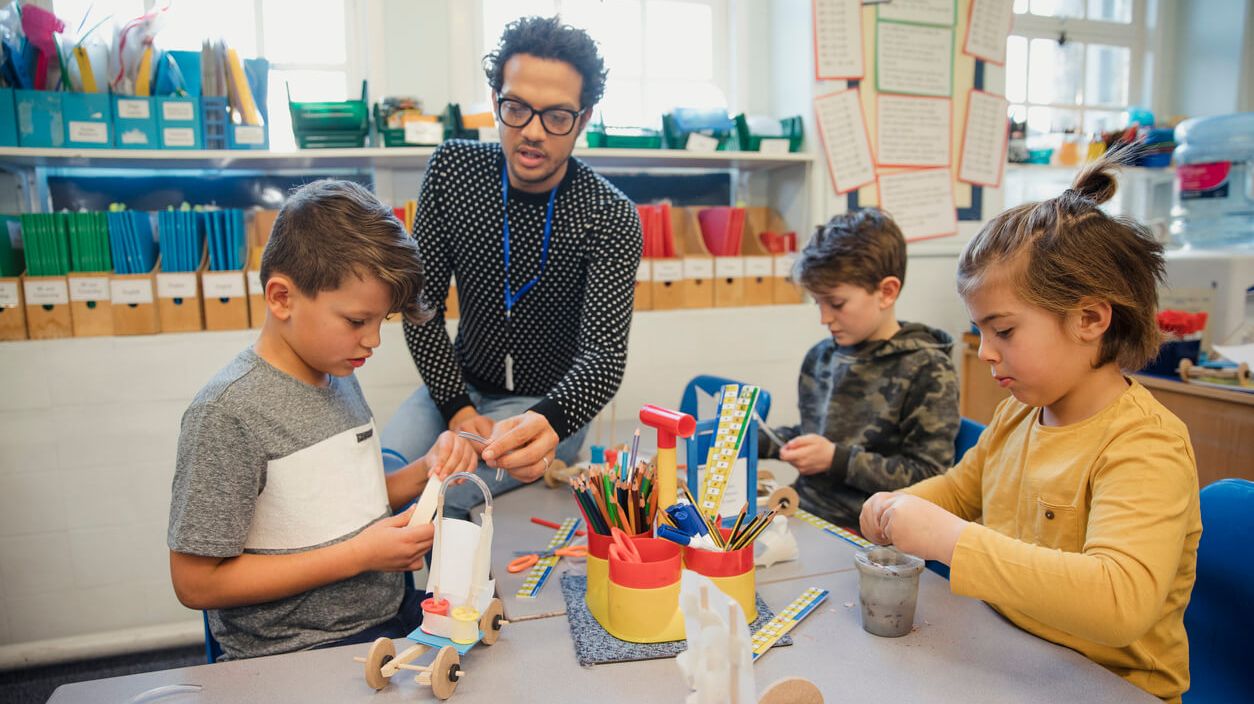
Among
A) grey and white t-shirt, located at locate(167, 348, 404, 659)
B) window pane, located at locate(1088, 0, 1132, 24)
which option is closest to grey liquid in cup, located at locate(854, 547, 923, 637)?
grey and white t-shirt, located at locate(167, 348, 404, 659)

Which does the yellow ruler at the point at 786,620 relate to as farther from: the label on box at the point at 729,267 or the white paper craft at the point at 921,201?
the white paper craft at the point at 921,201

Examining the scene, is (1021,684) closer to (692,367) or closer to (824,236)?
(824,236)

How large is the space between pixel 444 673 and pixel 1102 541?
2.38 ft

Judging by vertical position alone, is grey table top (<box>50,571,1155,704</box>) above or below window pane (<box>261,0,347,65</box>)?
below

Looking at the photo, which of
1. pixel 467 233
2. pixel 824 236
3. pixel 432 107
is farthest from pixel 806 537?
pixel 432 107

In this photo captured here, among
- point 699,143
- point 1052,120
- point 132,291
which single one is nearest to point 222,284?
point 132,291

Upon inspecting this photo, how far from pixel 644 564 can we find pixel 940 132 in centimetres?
269

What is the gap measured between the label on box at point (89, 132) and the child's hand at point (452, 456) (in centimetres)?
171

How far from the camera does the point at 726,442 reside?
107 cm

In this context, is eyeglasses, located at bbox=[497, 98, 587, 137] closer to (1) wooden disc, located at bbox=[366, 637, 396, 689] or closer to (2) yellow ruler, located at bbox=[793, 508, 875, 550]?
(2) yellow ruler, located at bbox=[793, 508, 875, 550]

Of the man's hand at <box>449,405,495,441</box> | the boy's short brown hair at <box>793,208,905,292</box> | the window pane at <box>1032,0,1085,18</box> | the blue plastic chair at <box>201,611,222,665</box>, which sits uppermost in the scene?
the window pane at <box>1032,0,1085,18</box>

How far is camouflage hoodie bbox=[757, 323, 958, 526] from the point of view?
1511mm

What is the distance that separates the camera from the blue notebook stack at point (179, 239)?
2.34 m

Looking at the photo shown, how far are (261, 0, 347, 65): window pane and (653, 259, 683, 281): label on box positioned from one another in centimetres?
134
